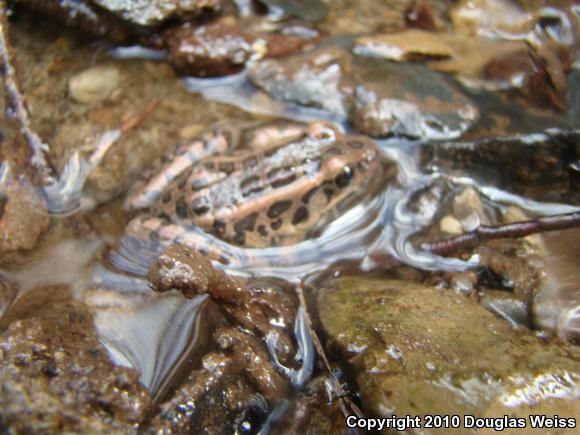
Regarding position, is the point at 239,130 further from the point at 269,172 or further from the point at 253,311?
the point at 253,311

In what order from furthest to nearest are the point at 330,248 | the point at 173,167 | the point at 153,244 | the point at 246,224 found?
the point at 173,167 → the point at 246,224 → the point at 330,248 → the point at 153,244

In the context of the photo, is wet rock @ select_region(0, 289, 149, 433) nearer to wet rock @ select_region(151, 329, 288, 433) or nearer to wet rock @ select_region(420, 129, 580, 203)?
wet rock @ select_region(151, 329, 288, 433)

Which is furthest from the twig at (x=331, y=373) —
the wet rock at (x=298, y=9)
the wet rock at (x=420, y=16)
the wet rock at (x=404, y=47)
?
the wet rock at (x=420, y=16)

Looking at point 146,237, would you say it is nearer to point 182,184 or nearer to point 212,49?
point 182,184

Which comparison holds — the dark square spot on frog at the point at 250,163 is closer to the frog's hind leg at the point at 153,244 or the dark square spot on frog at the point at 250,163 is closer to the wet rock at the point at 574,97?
the frog's hind leg at the point at 153,244

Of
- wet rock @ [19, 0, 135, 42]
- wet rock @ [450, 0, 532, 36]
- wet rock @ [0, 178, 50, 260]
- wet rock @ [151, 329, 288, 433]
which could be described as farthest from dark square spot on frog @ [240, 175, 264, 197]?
wet rock @ [450, 0, 532, 36]

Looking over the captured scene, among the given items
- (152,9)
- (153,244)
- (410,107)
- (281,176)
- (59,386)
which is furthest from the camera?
(152,9)

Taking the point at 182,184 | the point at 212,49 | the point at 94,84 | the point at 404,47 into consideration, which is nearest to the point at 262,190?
the point at 182,184
